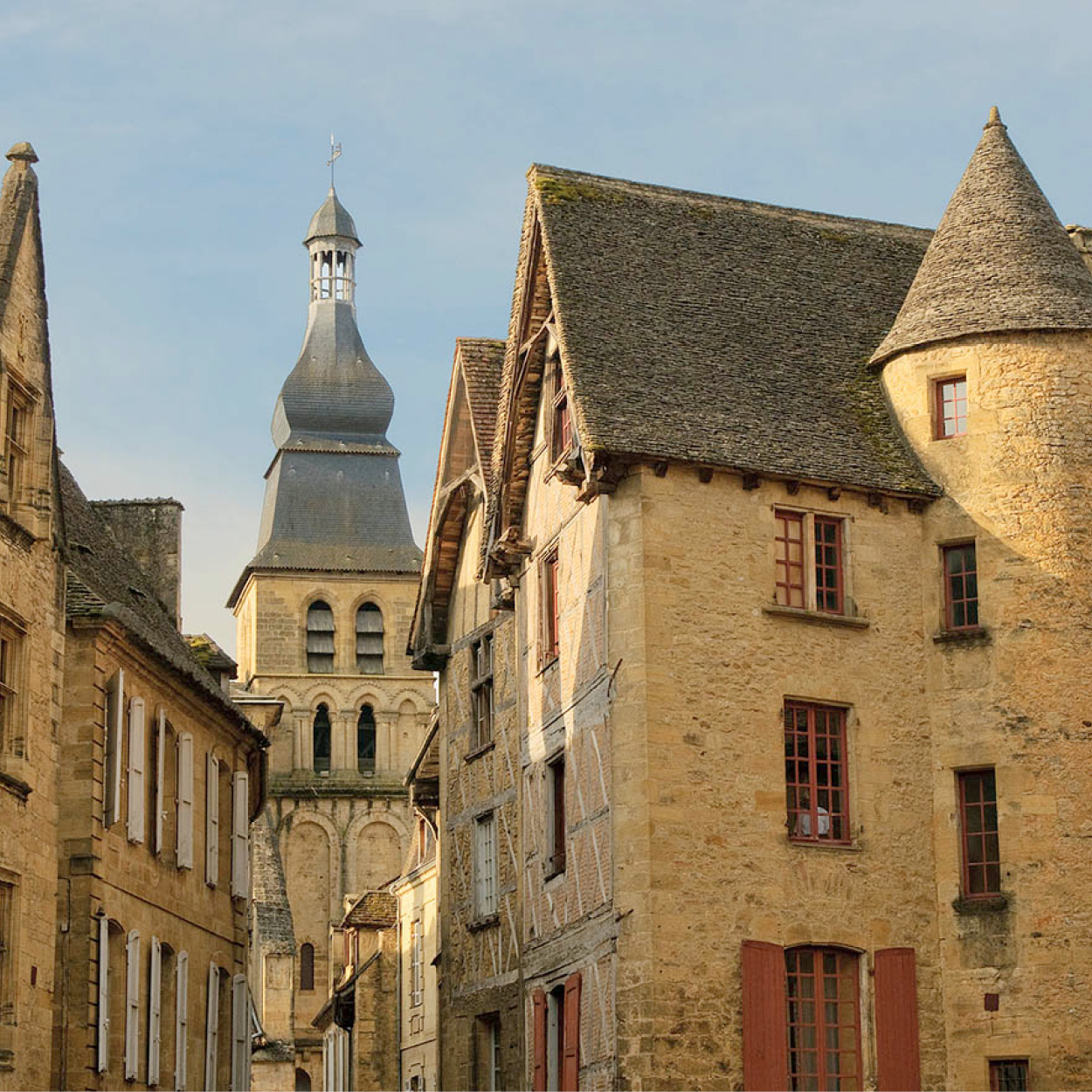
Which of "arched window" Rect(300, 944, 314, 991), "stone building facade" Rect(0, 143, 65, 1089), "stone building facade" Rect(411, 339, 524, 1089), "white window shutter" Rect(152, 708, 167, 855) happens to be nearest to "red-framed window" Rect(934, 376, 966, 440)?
"stone building facade" Rect(411, 339, 524, 1089)

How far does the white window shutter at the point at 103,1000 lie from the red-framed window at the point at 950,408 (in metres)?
11.1

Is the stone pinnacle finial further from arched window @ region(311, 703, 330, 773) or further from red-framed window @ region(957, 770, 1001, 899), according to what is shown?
arched window @ region(311, 703, 330, 773)

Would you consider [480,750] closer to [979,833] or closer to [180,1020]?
[180,1020]

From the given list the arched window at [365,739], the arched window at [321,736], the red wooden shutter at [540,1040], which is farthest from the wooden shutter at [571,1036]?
the arched window at [321,736]

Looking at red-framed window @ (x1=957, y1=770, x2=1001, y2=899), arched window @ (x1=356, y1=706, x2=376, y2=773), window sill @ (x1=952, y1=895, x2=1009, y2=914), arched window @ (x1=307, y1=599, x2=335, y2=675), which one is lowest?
window sill @ (x1=952, y1=895, x2=1009, y2=914)

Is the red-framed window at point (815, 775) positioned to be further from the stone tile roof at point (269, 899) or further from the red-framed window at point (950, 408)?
the stone tile roof at point (269, 899)

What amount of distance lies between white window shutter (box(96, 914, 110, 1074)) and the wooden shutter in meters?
5.04

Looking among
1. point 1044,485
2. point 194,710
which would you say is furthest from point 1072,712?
point 194,710

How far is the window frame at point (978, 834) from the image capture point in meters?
26.4

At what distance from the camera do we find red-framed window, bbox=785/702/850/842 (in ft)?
85.9

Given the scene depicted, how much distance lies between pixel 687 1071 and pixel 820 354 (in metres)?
9.22

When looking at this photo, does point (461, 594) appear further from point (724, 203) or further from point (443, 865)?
point (724, 203)

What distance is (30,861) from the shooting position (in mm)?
24484

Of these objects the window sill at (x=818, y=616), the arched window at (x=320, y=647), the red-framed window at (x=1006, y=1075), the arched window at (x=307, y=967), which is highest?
the arched window at (x=320, y=647)
